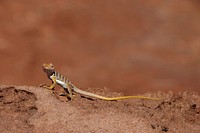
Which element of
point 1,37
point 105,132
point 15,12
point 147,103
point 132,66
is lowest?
point 105,132

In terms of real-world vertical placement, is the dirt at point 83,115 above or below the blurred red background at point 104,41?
below

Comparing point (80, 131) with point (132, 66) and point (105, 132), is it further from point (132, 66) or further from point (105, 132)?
point (132, 66)

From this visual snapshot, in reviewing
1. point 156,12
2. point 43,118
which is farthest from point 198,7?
point 43,118

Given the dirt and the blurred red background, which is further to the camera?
Answer: the blurred red background

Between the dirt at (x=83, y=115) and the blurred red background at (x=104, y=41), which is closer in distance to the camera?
the dirt at (x=83, y=115)
